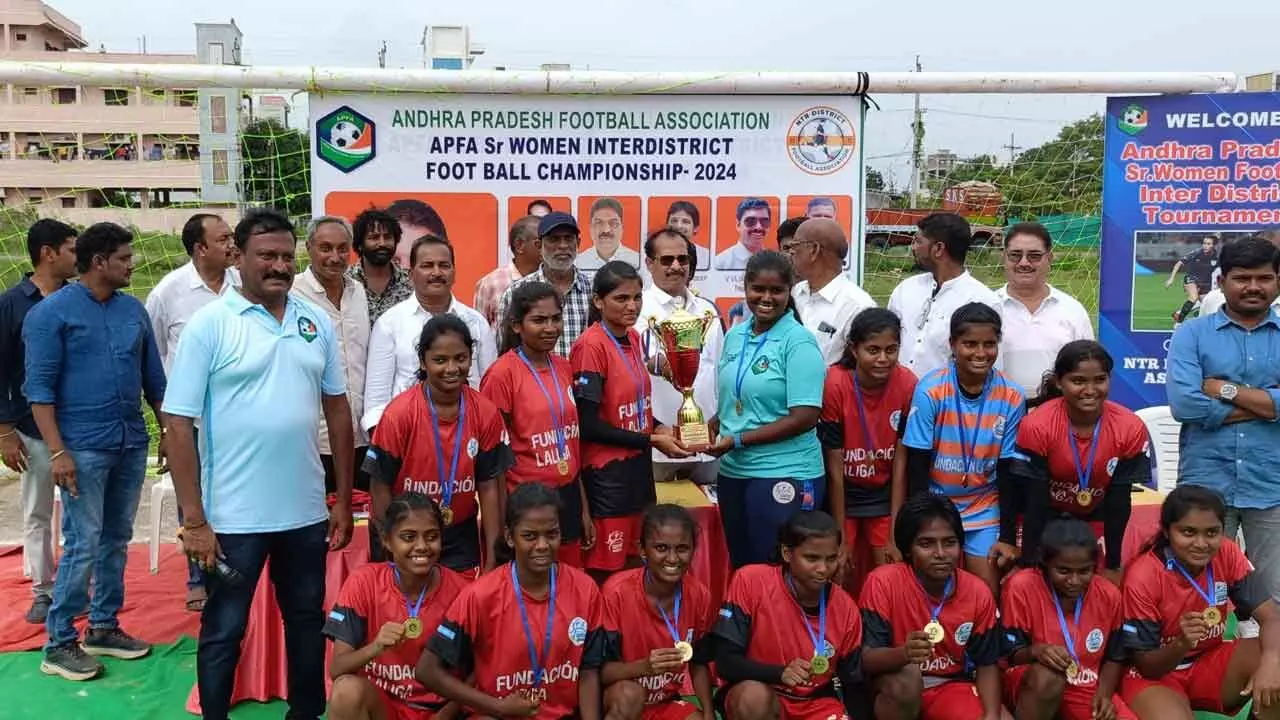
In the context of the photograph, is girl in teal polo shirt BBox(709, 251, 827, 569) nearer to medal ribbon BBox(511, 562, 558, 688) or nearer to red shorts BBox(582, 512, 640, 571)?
red shorts BBox(582, 512, 640, 571)

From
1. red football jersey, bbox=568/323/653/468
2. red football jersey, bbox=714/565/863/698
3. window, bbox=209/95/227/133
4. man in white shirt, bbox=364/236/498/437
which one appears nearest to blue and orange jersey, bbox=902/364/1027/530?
red football jersey, bbox=714/565/863/698

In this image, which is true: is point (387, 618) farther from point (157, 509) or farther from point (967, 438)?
point (157, 509)

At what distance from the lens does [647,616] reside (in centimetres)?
347

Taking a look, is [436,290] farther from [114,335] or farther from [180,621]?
[180,621]

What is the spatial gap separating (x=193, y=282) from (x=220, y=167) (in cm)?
147

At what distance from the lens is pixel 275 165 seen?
Result: 6145mm

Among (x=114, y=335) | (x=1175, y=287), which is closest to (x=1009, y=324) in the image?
(x=1175, y=287)

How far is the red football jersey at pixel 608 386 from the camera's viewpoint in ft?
12.8

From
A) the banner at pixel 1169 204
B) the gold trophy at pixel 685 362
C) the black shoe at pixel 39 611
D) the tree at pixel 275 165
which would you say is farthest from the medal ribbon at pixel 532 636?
the banner at pixel 1169 204

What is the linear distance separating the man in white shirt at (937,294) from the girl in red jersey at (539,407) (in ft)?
5.01

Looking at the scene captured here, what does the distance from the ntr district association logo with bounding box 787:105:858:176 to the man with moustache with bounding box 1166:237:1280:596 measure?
236cm

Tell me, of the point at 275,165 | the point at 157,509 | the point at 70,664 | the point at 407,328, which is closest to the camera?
the point at 407,328

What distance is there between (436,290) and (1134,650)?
296cm

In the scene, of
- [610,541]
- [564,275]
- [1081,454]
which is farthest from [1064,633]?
[564,275]
